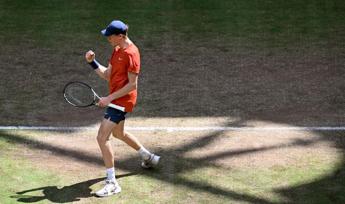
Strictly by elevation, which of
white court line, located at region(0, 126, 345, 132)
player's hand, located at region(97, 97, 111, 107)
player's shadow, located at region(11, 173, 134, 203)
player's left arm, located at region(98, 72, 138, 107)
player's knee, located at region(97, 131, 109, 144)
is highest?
player's left arm, located at region(98, 72, 138, 107)

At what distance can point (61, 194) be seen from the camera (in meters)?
7.79

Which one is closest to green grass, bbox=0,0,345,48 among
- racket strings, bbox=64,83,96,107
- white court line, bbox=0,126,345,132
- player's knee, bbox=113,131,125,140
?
white court line, bbox=0,126,345,132

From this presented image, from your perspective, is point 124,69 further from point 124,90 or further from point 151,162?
point 151,162

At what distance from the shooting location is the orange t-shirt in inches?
294

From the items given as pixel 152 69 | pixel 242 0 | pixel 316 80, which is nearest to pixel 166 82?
pixel 152 69

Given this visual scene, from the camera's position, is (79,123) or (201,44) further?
(201,44)

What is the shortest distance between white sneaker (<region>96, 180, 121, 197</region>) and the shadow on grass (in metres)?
0.17

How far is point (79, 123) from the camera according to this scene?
10000 millimetres

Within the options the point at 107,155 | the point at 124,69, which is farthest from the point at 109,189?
the point at 124,69

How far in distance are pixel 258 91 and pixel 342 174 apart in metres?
3.31

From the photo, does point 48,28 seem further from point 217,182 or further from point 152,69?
point 217,182

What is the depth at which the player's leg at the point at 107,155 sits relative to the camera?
25.1 ft

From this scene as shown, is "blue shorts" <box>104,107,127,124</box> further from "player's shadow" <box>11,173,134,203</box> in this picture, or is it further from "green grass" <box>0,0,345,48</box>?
"green grass" <box>0,0,345,48</box>

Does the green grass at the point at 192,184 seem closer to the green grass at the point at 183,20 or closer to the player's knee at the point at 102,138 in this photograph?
the player's knee at the point at 102,138
